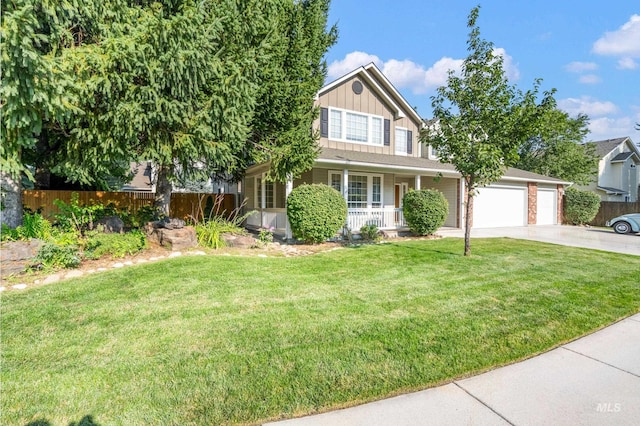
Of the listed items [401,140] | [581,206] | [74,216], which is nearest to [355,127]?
[401,140]

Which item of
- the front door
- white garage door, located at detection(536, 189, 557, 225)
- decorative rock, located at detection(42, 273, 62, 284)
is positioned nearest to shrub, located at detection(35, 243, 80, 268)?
decorative rock, located at detection(42, 273, 62, 284)

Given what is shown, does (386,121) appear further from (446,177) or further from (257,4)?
(257,4)

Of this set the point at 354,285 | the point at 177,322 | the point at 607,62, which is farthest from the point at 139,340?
the point at 607,62

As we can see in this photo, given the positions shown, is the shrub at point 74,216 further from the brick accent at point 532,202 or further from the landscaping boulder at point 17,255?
the brick accent at point 532,202

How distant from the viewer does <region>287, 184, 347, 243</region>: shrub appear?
9.83 m

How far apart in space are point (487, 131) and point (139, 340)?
25.6 ft

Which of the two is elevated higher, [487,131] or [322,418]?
[487,131]

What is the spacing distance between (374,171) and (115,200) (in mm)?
11296

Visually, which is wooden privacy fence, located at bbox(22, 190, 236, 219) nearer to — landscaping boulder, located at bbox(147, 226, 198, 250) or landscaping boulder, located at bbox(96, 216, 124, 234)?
landscaping boulder, located at bbox(96, 216, 124, 234)

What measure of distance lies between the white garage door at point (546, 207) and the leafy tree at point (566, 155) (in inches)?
220

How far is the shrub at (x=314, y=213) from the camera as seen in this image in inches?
387

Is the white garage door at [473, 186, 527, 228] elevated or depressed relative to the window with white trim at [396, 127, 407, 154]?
depressed

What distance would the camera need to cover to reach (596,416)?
246cm

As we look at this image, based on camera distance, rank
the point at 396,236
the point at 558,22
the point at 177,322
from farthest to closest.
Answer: the point at 396,236, the point at 558,22, the point at 177,322
